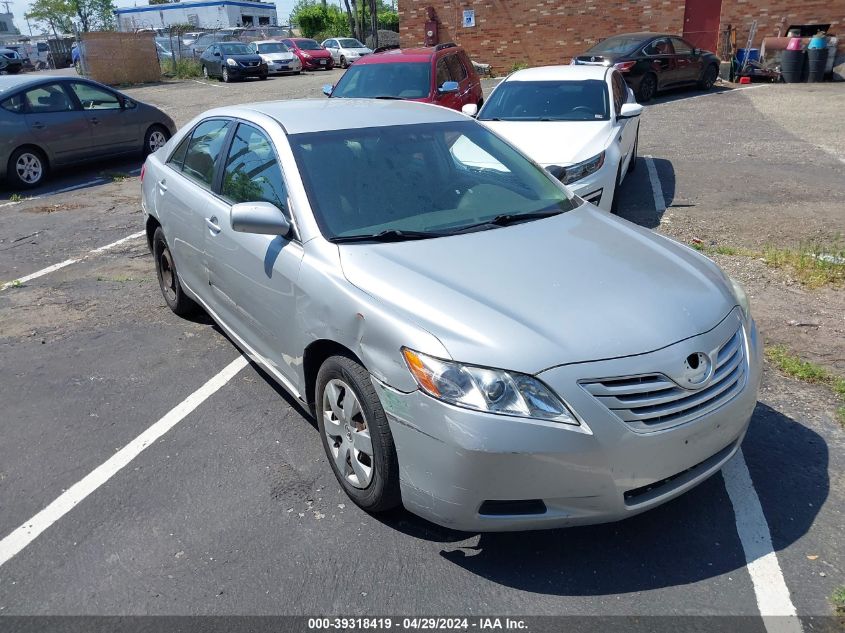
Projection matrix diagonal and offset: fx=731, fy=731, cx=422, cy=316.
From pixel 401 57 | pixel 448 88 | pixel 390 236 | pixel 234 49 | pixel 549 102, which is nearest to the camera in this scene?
pixel 390 236

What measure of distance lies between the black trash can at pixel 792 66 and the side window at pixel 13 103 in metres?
19.2

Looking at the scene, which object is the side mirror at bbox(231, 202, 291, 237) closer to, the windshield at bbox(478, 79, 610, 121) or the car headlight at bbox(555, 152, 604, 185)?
the car headlight at bbox(555, 152, 604, 185)

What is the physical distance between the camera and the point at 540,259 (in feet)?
11.1

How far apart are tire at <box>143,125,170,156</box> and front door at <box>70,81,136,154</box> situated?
324 millimetres

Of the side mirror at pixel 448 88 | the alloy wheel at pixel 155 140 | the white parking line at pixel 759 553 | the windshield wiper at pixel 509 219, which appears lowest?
the white parking line at pixel 759 553

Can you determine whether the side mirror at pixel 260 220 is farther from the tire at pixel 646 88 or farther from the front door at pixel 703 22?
the front door at pixel 703 22

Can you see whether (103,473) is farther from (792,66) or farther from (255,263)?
(792,66)

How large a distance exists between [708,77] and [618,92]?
1257cm

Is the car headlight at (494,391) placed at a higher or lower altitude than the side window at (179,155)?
lower

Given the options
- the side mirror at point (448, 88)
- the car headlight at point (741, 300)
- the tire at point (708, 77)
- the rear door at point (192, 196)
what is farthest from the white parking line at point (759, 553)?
the tire at point (708, 77)

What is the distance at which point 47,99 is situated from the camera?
11102 mm

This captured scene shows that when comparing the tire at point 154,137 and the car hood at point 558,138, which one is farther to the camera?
the tire at point 154,137

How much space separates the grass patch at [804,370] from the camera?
14.2ft

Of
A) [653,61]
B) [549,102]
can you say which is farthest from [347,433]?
[653,61]
